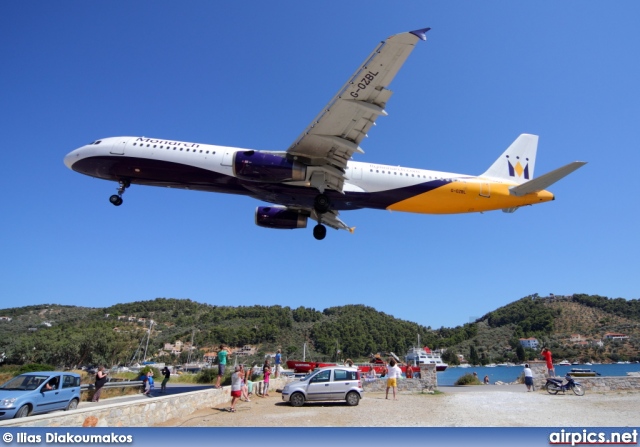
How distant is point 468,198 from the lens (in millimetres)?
21391

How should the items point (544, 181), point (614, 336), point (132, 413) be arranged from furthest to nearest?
point (614, 336) < point (544, 181) < point (132, 413)

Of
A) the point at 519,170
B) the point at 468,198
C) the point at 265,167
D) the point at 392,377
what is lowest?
the point at 392,377

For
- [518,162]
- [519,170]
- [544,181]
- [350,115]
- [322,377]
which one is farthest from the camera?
[518,162]

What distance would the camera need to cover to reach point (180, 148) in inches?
792

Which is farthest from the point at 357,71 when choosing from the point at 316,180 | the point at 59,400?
the point at 59,400

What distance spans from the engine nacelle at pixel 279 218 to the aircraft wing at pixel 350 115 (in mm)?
4143

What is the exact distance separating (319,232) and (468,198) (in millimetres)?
8599

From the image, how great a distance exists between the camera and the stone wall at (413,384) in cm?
2116

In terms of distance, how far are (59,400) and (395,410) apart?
11.5m

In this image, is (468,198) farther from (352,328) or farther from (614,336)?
(614,336)

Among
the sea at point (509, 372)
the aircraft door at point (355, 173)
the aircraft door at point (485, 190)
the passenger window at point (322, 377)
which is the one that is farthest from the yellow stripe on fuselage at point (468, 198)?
the sea at point (509, 372)

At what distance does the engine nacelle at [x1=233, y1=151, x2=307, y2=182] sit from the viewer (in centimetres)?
1836

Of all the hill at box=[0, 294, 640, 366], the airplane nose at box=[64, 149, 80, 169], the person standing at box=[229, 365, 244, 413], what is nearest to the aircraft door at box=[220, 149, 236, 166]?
the airplane nose at box=[64, 149, 80, 169]

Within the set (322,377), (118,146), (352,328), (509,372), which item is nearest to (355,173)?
(322,377)
